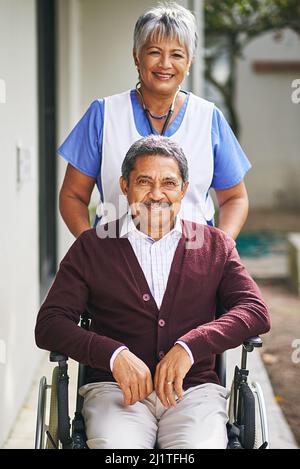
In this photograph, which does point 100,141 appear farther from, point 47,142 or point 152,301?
point 47,142

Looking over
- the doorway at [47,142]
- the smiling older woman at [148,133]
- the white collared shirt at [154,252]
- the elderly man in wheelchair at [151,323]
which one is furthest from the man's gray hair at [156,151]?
the doorway at [47,142]

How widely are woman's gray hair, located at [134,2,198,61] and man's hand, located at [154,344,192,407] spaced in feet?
2.92

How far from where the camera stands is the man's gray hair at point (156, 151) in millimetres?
2307

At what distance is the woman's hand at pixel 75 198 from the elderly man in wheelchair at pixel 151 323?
278 millimetres

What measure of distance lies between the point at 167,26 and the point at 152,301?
79cm

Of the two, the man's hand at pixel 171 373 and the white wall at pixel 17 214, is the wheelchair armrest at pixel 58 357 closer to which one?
the man's hand at pixel 171 373

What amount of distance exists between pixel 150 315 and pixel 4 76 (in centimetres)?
156

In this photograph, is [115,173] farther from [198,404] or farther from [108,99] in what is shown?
[198,404]

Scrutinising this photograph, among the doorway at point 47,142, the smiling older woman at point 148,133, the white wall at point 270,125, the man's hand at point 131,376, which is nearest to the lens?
the man's hand at point 131,376

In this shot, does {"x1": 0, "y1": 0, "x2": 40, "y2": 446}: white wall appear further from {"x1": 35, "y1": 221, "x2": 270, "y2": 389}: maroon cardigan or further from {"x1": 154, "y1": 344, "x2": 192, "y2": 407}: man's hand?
{"x1": 154, "y1": 344, "x2": 192, "y2": 407}: man's hand

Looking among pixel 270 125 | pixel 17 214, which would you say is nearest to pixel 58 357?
pixel 17 214

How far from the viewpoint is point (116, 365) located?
2.18 metres
